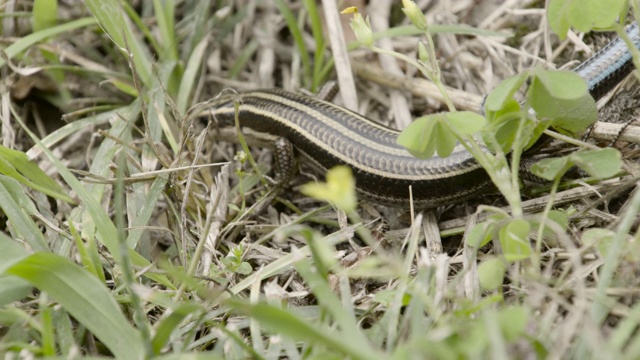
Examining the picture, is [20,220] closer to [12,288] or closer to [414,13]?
[12,288]

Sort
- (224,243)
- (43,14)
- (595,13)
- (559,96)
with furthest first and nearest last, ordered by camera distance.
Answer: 1. (43,14)
2. (224,243)
3. (595,13)
4. (559,96)

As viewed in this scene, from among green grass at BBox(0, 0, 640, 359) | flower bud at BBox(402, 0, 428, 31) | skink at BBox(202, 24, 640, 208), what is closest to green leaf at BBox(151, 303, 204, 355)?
green grass at BBox(0, 0, 640, 359)

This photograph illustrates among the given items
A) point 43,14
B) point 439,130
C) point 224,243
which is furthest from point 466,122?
point 43,14

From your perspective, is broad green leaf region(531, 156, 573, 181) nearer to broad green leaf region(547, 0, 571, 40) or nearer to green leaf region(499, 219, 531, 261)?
green leaf region(499, 219, 531, 261)

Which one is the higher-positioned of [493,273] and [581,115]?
[581,115]

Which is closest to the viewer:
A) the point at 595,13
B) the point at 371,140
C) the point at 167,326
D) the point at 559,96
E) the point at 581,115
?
the point at 167,326

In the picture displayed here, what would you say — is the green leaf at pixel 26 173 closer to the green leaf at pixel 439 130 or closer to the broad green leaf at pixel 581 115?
the green leaf at pixel 439 130

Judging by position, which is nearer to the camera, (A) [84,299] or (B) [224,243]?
(A) [84,299]

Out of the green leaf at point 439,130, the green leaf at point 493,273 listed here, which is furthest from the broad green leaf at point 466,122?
the green leaf at point 493,273
